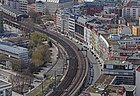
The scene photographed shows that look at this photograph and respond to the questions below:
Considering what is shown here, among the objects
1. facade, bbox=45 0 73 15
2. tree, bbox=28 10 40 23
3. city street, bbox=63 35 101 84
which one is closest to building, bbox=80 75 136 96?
city street, bbox=63 35 101 84

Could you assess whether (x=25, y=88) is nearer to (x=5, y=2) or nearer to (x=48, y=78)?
(x=48, y=78)

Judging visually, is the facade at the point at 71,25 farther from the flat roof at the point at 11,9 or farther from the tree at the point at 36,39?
the flat roof at the point at 11,9

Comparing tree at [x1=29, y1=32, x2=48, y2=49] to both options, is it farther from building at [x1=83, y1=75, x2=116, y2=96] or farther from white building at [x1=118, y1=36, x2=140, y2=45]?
building at [x1=83, y1=75, x2=116, y2=96]

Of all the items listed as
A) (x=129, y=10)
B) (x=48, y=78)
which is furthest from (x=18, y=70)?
(x=129, y=10)

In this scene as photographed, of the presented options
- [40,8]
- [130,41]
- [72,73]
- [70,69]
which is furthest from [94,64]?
[40,8]

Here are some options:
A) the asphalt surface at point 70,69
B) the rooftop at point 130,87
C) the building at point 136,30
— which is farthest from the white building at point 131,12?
the rooftop at point 130,87
